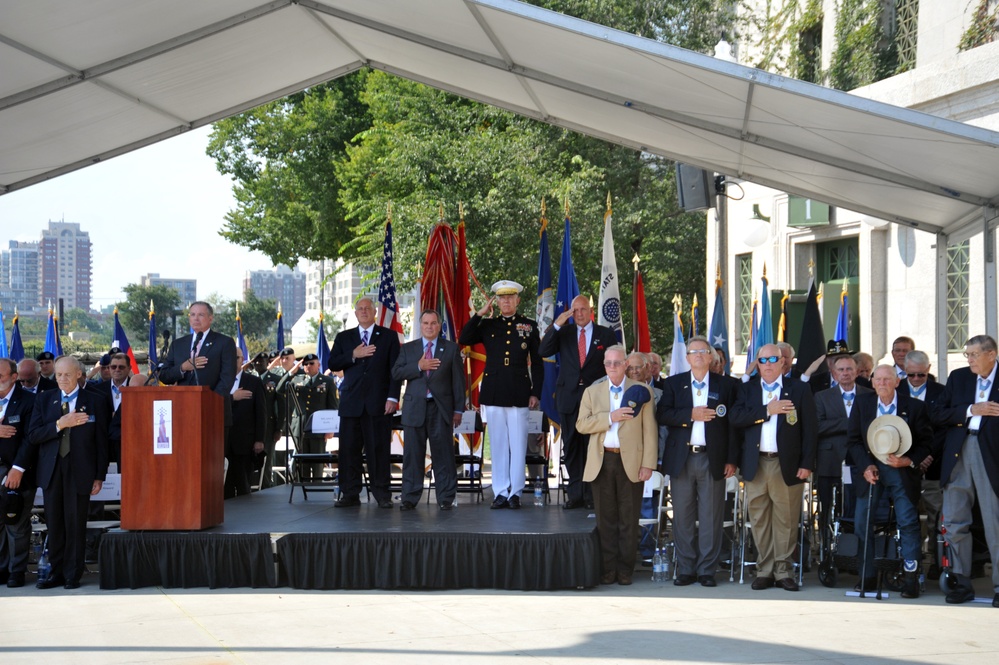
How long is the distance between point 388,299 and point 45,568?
4.65m

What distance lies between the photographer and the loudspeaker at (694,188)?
42.3 ft

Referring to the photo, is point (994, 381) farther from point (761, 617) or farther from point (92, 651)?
point (92, 651)

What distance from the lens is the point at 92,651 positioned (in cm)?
616

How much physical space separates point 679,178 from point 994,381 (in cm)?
599

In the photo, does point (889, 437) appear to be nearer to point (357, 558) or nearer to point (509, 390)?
point (509, 390)

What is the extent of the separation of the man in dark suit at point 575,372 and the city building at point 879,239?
11.2 ft

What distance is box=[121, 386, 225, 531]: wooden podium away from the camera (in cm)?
806

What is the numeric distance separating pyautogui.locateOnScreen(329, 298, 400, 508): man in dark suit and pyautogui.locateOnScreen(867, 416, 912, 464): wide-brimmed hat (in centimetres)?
408

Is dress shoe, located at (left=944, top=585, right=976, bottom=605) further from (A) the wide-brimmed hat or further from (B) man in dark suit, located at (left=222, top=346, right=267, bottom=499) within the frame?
(B) man in dark suit, located at (left=222, top=346, right=267, bottom=499)

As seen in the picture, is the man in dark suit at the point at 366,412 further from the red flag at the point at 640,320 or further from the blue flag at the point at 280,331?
the blue flag at the point at 280,331

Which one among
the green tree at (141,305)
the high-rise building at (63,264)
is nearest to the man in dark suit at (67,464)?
the green tree at (141,305)

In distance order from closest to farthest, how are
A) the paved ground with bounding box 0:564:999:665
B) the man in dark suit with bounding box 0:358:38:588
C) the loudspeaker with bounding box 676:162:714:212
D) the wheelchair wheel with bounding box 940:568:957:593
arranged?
the paved ground with bounding box 0:564:999:665, the wheelchair wheel with bounding box 940:568:957:593, the man in dark suit with bounding box 0:358:38:588, the loudspeaker with bounding box 676:162:714:212

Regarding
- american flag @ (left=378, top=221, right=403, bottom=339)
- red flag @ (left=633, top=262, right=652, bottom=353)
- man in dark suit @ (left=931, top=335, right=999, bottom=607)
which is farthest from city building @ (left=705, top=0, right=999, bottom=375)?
man in dark suit @ (left=931, top=335, right=999, bottom=607)

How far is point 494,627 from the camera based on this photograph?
22.1ft
